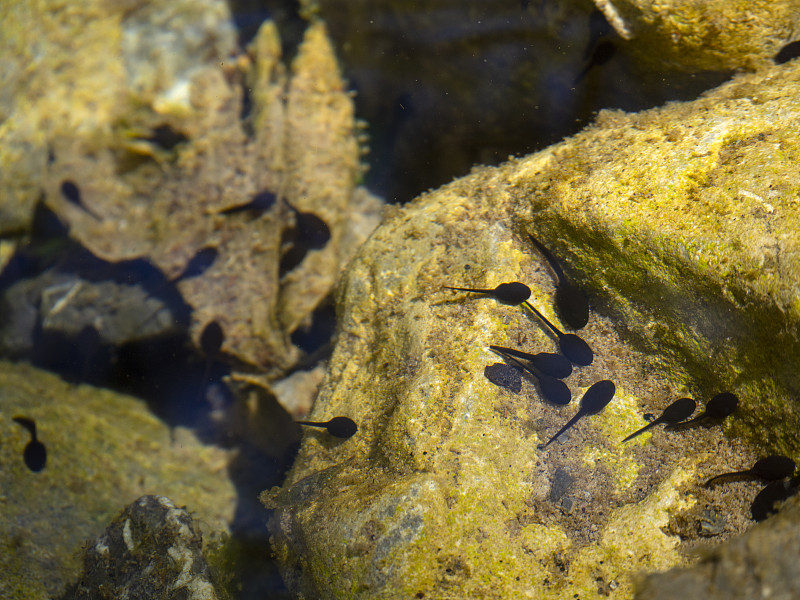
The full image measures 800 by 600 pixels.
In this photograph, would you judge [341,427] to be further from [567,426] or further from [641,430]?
[641,430]

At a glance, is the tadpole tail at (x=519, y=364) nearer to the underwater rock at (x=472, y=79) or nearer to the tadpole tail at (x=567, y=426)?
the tadpole tail at (x=567, y=426)

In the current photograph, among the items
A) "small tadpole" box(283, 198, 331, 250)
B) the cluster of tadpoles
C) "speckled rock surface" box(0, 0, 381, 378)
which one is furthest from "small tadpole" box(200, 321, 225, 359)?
the cluster of tadpoles

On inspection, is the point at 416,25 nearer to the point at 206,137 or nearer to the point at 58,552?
the point at 206,137

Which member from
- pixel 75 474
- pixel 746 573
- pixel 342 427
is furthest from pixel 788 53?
pixel 75 474

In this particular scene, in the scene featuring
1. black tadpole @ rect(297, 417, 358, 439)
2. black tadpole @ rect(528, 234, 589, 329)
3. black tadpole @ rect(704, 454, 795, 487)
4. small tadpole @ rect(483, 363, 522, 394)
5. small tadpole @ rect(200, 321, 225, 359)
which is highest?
black tadpole @ rect(528, 234, 589, 329)

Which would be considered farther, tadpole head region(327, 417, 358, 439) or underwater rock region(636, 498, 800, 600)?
tadpole head region(327, 417, 358, 439)

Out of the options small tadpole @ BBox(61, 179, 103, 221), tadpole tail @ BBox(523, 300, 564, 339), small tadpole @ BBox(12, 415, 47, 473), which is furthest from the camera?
small tadpole @ BBox(61, 179, 103, 221)

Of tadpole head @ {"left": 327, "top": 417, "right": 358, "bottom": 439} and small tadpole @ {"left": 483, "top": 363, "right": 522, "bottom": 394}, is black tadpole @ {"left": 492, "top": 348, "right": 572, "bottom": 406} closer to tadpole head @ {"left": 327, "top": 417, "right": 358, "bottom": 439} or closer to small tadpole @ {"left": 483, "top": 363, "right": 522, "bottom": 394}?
small tadpole @ {"left": 483, "top": 363, "right": 522, "bottom": 394}

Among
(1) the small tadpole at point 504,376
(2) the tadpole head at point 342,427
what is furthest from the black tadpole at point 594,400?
(2) the tadpole head at point 342,427
